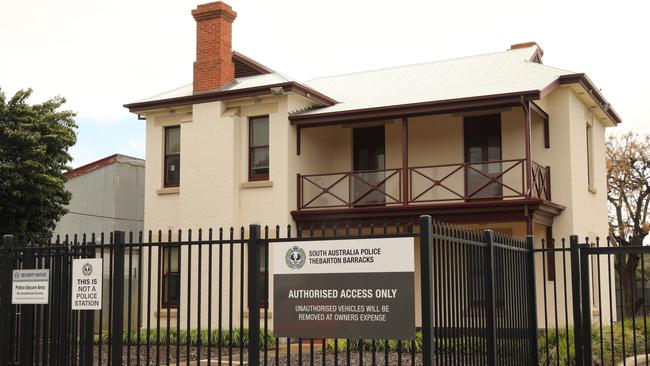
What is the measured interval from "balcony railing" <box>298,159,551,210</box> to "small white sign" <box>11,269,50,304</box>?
11.2 meters

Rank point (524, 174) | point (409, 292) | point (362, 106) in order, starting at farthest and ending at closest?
point (362, 106) < point (524, 174) < point (409, 292)

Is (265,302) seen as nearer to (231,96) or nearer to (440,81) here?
(231,96)

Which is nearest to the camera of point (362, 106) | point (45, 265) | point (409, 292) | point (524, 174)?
point (409, 292)

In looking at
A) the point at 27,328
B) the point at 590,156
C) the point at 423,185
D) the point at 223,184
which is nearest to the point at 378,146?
the point at 423,185

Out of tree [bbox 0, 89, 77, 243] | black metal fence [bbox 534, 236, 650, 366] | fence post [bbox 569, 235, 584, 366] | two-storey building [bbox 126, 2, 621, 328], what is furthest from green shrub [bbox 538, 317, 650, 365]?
tree [bbox 0, 89, 77, 243]

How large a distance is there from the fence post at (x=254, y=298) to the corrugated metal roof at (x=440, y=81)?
12258 mm

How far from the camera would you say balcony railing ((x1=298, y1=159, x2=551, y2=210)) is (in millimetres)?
20297

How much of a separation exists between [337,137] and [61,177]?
8.05 m

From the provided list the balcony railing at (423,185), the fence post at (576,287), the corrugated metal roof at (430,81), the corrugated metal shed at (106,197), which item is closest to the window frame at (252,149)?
the corrugated metal roof at (430,81)

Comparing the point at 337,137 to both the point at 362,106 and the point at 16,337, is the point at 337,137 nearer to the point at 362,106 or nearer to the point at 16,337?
the point at 362,106

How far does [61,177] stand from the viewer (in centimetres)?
2475

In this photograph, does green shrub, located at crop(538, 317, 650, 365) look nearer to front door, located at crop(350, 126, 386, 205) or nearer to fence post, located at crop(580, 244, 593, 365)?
fence post, located at crop(580, 244, 593, 365)

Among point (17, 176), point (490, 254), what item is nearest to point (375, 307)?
point (490, 254)

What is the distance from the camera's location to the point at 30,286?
10344 mm
